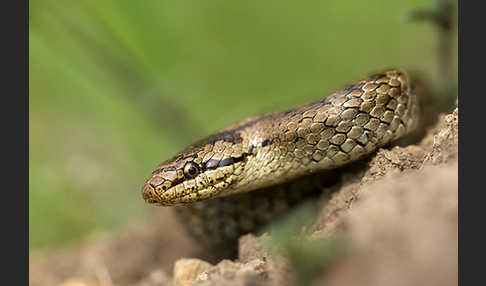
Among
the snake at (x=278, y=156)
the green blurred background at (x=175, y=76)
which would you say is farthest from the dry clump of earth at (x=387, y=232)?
the green blurred background at (x=175, y=76)

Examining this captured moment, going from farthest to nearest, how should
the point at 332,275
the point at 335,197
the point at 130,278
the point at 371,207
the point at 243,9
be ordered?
the point at 243,9 < the point at 130,278 < the point at 335,197 < the point at 371,207 < the point at 332,275

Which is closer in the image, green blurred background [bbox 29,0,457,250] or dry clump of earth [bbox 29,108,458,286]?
dry clump of earth [bbox 29,108,458,286]

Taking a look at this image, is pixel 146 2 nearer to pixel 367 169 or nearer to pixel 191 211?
pixel 191 211

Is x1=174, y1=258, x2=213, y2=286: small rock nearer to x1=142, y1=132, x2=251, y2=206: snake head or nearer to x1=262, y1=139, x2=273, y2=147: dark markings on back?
x1=142, y1=132, x2=251, y2=206: snake head

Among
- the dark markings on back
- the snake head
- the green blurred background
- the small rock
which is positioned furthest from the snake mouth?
the green blurred background

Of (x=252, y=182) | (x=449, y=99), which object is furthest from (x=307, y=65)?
(x=252, y=182)
